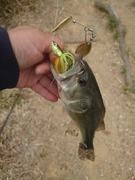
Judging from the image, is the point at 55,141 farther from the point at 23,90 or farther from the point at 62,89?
the point at 62,89

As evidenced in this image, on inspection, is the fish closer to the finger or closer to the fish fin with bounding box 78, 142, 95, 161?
the finger

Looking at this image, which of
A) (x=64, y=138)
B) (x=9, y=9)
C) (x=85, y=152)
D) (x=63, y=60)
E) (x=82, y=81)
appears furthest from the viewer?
(x=9, y=9)

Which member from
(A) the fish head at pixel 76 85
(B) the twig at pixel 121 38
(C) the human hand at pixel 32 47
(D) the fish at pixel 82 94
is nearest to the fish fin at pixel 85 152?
(D) the fish at pixel 82 94

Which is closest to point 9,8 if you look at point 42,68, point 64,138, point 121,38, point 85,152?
point 121,38

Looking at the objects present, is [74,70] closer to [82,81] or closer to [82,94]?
[82,81]

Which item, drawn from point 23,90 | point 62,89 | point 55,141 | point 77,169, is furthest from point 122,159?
point 62,89

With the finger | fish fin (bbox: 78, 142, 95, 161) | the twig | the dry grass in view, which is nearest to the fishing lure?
the finger

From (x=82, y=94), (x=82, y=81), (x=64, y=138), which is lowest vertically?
(x=64, y=138)

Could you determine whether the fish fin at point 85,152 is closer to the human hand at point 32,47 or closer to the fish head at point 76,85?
the fish head at point 76,85
